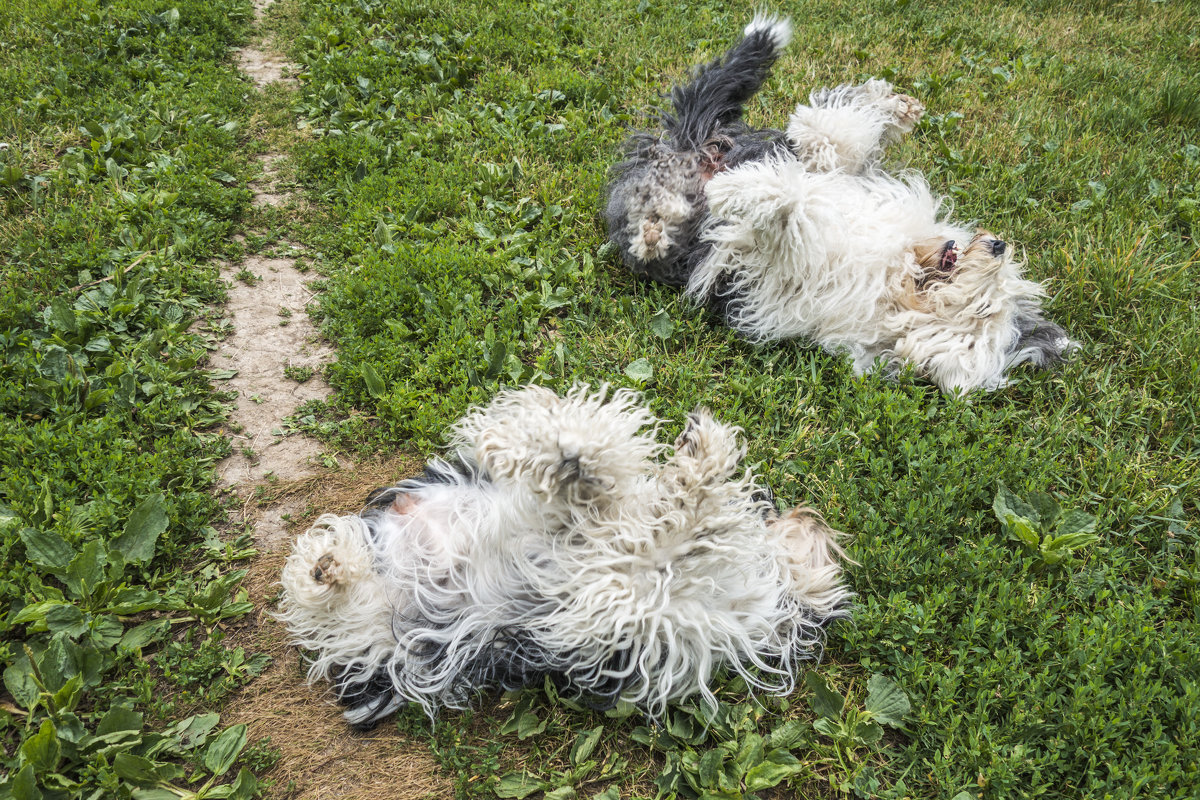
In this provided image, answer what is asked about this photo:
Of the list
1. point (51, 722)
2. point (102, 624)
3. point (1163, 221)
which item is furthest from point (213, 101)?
point (1163, 221)

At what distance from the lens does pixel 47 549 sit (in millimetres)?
2723

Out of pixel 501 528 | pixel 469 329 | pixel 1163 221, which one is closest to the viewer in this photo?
pixel 501 528

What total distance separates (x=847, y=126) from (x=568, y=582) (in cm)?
311

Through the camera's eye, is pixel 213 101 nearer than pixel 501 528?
No

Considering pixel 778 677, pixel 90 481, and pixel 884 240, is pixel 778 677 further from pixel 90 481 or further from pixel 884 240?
pixel 90 481

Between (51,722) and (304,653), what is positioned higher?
(51,722)

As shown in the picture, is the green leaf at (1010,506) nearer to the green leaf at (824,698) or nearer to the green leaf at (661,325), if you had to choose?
the green leaf at (824,698)

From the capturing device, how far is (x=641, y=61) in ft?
19.3

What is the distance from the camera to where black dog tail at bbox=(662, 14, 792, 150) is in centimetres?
401

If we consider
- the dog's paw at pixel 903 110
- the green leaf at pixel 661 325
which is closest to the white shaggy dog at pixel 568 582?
the green leaf at pixel 661 325

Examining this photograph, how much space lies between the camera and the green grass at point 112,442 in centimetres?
242

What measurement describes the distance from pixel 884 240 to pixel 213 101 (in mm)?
5282

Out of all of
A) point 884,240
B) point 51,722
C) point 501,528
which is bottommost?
point 51,722

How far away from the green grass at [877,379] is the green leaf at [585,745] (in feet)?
0.19
